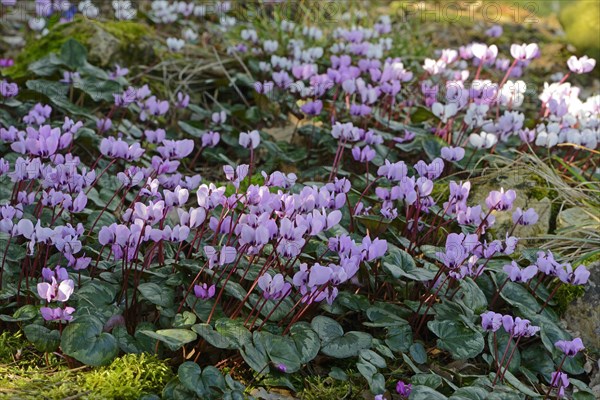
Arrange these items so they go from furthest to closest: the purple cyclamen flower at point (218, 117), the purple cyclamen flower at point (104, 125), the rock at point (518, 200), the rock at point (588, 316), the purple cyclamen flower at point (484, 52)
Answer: the purple cyclamen flower at point (484, 52) < the purple cyclamen flower at point (218, 117) < the purple cyclamen flower at point (104, 125) < the rock at point (518, 200) < the rock at point (588, 316)

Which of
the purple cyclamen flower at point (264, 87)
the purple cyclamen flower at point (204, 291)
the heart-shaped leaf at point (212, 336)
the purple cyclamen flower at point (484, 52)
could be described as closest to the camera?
the heart-shaped leaf at point (212, 336)

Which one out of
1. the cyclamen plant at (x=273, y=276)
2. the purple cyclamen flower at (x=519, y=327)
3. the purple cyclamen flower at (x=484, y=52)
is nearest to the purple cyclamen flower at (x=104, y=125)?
the cyclamen plant at (x=273, y=276)

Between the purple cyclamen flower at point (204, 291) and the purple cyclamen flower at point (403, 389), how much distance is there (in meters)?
0.63

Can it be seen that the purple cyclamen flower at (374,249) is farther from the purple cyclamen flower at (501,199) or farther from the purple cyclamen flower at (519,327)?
the purple cyclamen flower at (501,199)

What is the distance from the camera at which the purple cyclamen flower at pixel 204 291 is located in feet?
7.86

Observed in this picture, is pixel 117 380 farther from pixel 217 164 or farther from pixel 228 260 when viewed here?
pixel 217 164

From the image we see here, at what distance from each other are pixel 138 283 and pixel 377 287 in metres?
0.85

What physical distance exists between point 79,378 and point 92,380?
1.8 inches

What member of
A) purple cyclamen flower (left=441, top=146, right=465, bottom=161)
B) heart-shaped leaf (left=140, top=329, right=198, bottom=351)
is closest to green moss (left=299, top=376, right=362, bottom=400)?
heart-shaped leaf (left=140, top=329, right=198, bottom=351)

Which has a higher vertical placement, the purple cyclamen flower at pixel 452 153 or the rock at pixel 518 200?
the purple cyclamen flower at pixel 452 153

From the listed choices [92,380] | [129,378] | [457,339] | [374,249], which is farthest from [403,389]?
[92,380]

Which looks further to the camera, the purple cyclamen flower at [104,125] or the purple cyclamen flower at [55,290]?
the purple cyclamen flower at [104,125]

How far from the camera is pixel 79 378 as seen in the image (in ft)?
7.50

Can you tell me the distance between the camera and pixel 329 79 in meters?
4.33
